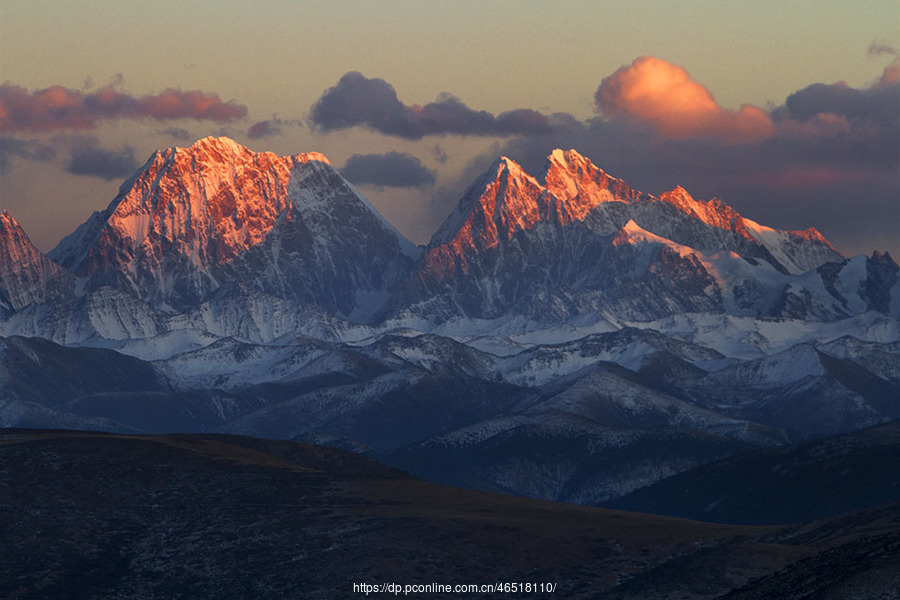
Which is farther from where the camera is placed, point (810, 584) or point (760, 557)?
point (760, 557)

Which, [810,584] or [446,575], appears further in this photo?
[446,575]

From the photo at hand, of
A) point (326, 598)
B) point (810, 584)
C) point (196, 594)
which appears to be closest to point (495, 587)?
point (326, 598)

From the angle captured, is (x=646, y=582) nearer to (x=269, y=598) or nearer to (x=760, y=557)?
(x=760, y=557)

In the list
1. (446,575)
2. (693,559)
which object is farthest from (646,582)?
(446,575)

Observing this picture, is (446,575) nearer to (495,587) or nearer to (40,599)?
(495,587)

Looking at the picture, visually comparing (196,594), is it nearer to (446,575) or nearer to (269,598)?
(269,598)

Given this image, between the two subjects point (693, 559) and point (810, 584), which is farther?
point (693, 559)

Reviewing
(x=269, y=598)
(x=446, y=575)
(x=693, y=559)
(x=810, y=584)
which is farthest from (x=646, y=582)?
(x=810, y=584)
